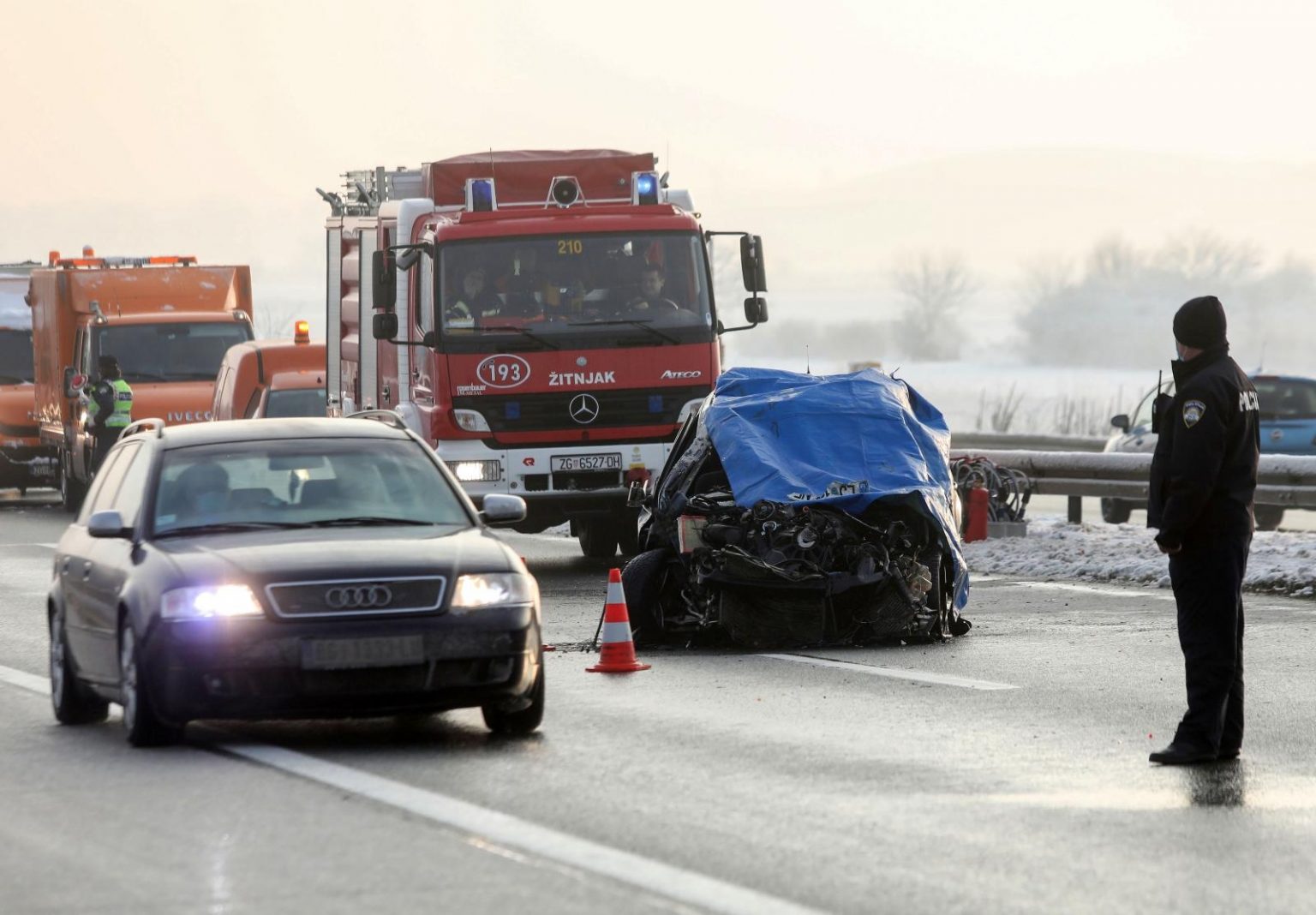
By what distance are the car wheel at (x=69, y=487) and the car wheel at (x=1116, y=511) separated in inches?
504

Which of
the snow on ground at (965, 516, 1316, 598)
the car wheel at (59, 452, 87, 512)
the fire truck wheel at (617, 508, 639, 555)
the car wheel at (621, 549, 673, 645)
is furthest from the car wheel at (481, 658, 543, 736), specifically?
the car wheel at (59, 452, 87, 512)

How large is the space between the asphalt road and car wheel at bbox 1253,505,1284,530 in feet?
38.0

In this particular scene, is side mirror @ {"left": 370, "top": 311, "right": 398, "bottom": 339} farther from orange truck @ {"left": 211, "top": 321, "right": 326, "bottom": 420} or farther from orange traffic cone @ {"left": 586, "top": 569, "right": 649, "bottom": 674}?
orange traffic cone @ {"left": 586, "top": 569, "right": 649, "bottom": 674}

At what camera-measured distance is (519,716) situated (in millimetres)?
10188

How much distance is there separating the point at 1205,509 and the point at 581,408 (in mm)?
11090

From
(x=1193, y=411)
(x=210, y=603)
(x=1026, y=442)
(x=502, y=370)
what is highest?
(x=1193, y=411)

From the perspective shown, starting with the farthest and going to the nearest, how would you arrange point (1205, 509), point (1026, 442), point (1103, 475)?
point (1026, 442) < point (1103, 475) < point (1205, 509)

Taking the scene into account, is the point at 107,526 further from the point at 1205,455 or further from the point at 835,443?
the point at 835,443

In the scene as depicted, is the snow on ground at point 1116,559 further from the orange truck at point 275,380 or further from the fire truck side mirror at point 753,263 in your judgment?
the orange truck at point 275,380

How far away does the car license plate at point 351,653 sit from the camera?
959 cm

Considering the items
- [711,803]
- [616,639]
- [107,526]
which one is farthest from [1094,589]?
[711,803]

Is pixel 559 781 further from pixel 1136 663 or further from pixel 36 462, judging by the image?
pixel 36 462

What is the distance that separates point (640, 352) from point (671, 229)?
1021 millimetres

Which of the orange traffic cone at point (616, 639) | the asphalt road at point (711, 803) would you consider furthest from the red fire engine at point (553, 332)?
the asphalt road at point (711, 803)
